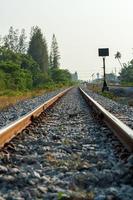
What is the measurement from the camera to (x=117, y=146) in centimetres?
590

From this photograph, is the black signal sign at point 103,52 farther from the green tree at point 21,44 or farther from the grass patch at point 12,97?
the green tree at point 21,44

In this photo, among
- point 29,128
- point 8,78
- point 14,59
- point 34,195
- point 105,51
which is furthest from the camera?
point 14,59

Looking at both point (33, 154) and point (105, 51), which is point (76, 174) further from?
point (105, 51)

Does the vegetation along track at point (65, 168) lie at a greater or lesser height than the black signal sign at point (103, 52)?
lesser

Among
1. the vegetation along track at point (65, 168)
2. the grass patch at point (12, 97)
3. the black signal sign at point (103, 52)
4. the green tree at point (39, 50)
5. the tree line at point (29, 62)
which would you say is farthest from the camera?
the green tree at point (39, 50)

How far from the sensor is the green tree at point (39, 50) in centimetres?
12200

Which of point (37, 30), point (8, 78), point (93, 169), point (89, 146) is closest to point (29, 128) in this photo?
point (89, 146)

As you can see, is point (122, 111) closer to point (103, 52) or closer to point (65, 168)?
point (65, 168)

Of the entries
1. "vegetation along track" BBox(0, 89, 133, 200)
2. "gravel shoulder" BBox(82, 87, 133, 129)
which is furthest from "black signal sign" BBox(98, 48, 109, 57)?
"vegetation along track" BBox(0, 89, 133, 200)

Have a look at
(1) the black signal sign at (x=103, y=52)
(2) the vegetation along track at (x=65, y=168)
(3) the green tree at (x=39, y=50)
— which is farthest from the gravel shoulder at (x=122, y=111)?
(3) the green tree at (x=39, y=50)

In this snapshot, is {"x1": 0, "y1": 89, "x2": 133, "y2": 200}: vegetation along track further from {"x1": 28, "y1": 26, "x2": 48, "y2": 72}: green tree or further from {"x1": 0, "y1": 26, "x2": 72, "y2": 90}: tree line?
{"x1": 28, "y1": 26, "x2": 48, "y2": 72}: green tree

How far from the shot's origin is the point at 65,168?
15.3ft

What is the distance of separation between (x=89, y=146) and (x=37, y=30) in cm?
12400

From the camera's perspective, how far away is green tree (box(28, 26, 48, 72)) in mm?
122000
